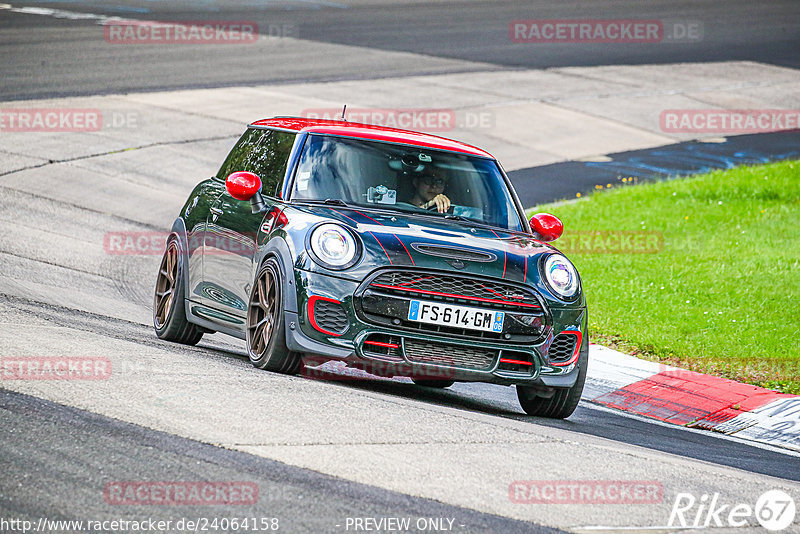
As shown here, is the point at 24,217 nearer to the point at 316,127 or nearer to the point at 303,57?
the point at 316,127

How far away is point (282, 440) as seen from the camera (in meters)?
5.52

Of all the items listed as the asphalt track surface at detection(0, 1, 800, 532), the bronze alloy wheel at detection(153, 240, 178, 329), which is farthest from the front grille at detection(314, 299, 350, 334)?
the bronze alloy wheel at detection(153, 240, 178, 329)

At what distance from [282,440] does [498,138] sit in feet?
54.5

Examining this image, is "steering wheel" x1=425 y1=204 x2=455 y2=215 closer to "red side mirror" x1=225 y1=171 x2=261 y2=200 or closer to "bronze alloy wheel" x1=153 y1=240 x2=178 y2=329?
"red side mirror" x1=225 y1=171 x2=261 y2=200

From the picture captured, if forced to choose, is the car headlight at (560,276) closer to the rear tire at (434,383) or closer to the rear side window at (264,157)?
the rear tire at (434,383)

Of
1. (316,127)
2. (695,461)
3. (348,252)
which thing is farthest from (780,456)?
(316,127)

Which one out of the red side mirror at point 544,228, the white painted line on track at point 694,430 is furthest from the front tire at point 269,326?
the white painted line on track at point 694,430

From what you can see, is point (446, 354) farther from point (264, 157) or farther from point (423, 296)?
point (264, 157)

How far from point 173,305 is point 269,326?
74.0 inches

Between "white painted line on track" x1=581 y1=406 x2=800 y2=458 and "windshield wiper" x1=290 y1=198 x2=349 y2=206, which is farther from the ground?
"windshield wiper" x1=290 y1=198 x2=349 y2=206

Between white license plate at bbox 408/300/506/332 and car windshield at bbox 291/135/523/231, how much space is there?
1083mm

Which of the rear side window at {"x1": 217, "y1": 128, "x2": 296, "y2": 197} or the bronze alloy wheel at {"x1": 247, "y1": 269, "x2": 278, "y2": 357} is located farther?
the rear side window at {"x1": 217, "y1": 128, "x2": 296, "y2": 197}

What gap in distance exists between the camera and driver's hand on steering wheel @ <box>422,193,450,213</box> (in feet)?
26.1

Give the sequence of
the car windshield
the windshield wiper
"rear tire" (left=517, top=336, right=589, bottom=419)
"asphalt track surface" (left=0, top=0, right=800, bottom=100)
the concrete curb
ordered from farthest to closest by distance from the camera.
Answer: "asphalt track surface" (left=0, top=0, right=800, bottom=100), the concrete curb, the car windshield, the windshield wiper, "rear tire" (left=517, top=336, right=589, bottom=419)
